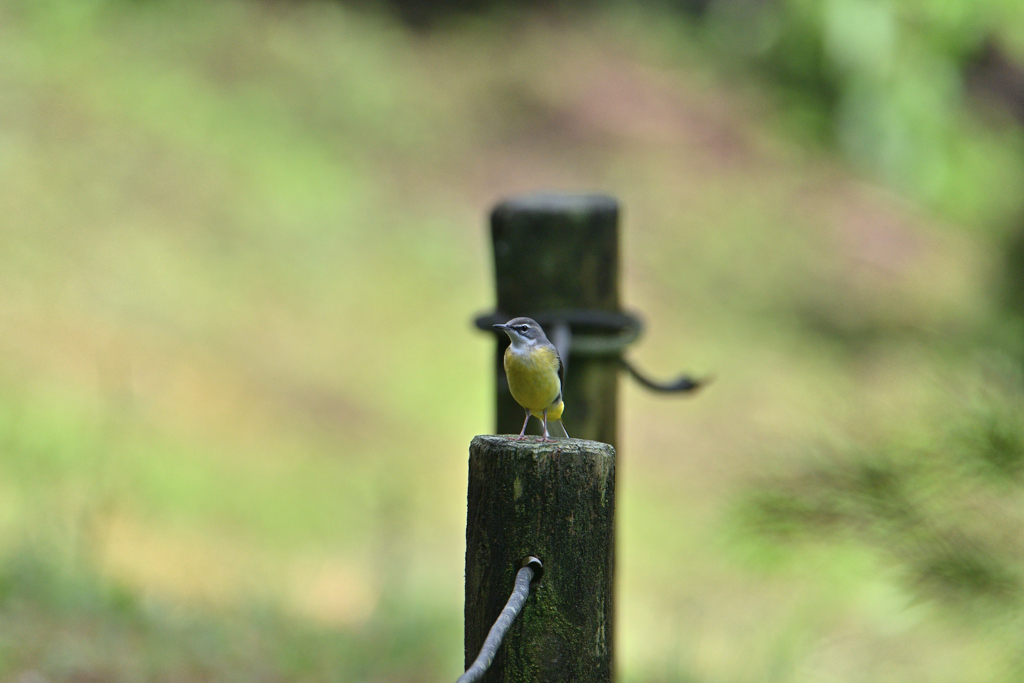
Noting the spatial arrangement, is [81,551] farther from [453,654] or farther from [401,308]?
[401,308]

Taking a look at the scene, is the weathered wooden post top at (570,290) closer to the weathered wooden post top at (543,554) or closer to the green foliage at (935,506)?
the green foliage at (935,506)

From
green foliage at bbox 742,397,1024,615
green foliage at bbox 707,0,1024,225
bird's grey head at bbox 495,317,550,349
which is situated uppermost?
green foliage at bbox 707,0,1024,225

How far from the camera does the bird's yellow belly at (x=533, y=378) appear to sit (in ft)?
6.90

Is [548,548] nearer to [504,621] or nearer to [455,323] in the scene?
[504,621]

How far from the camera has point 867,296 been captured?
1173 cm

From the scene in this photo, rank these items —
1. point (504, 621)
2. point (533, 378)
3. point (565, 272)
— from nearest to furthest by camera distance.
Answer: point (504, 621), point (533, 378), point (565, 272)

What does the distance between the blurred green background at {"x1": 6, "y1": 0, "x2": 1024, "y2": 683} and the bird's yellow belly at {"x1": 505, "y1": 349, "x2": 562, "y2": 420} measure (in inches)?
28.4

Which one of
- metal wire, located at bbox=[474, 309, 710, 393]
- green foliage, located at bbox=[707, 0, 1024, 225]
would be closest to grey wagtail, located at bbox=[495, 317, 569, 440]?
metal wire, located at bbox=[474, 309, 710, 393]

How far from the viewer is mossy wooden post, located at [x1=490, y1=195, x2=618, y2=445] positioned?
2596 millimetres

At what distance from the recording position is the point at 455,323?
8.95 meters

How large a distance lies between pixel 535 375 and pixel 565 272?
566mm

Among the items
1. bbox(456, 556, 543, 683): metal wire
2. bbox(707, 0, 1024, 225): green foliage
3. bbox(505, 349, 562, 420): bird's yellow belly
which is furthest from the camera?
bbox(707, 0, 1024, 225): green foliage

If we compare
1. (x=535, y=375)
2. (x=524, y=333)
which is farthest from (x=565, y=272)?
(x=535, y=375)

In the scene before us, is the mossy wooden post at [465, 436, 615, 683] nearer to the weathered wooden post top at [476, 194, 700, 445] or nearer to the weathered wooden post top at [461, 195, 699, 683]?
the weathered wooden post top at [461, 195, 699, 683]
